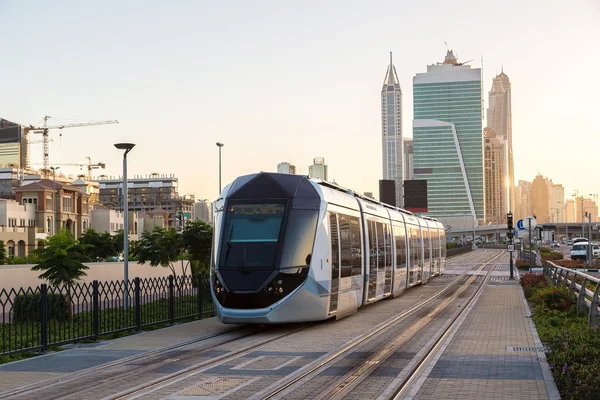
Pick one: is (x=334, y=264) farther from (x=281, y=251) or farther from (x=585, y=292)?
(x=585, y=292)

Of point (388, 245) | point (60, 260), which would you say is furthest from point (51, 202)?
point (60, 260)

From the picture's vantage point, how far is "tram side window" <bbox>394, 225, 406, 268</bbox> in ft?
94.9

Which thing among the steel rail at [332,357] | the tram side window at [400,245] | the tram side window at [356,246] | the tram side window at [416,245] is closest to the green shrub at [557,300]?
the steel rail at [332,357]

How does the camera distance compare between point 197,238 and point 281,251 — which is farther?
point 197,238

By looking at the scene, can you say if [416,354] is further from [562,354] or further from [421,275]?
[421,275]

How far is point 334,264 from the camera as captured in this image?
19328mm

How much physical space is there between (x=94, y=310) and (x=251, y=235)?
3875mm

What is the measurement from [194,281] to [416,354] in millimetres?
10287

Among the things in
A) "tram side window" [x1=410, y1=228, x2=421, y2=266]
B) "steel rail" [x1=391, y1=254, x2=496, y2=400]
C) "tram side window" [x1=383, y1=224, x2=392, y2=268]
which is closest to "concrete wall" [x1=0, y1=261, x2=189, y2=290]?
"tram side window" [x1=383, y1=224, x2=392, y2=268]

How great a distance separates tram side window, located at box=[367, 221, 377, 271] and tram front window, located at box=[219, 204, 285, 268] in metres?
6.12

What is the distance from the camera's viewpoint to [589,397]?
8.71m

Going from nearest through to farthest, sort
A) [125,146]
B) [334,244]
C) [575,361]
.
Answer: [575,361] → [334,244] → [125,146]

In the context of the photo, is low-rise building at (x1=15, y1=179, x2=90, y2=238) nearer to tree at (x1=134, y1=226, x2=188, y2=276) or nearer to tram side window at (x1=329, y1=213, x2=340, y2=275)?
tree at (x1=134, y1=226, x2=188, y2=276)

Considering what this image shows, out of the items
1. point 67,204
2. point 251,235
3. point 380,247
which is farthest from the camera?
point 67,204
